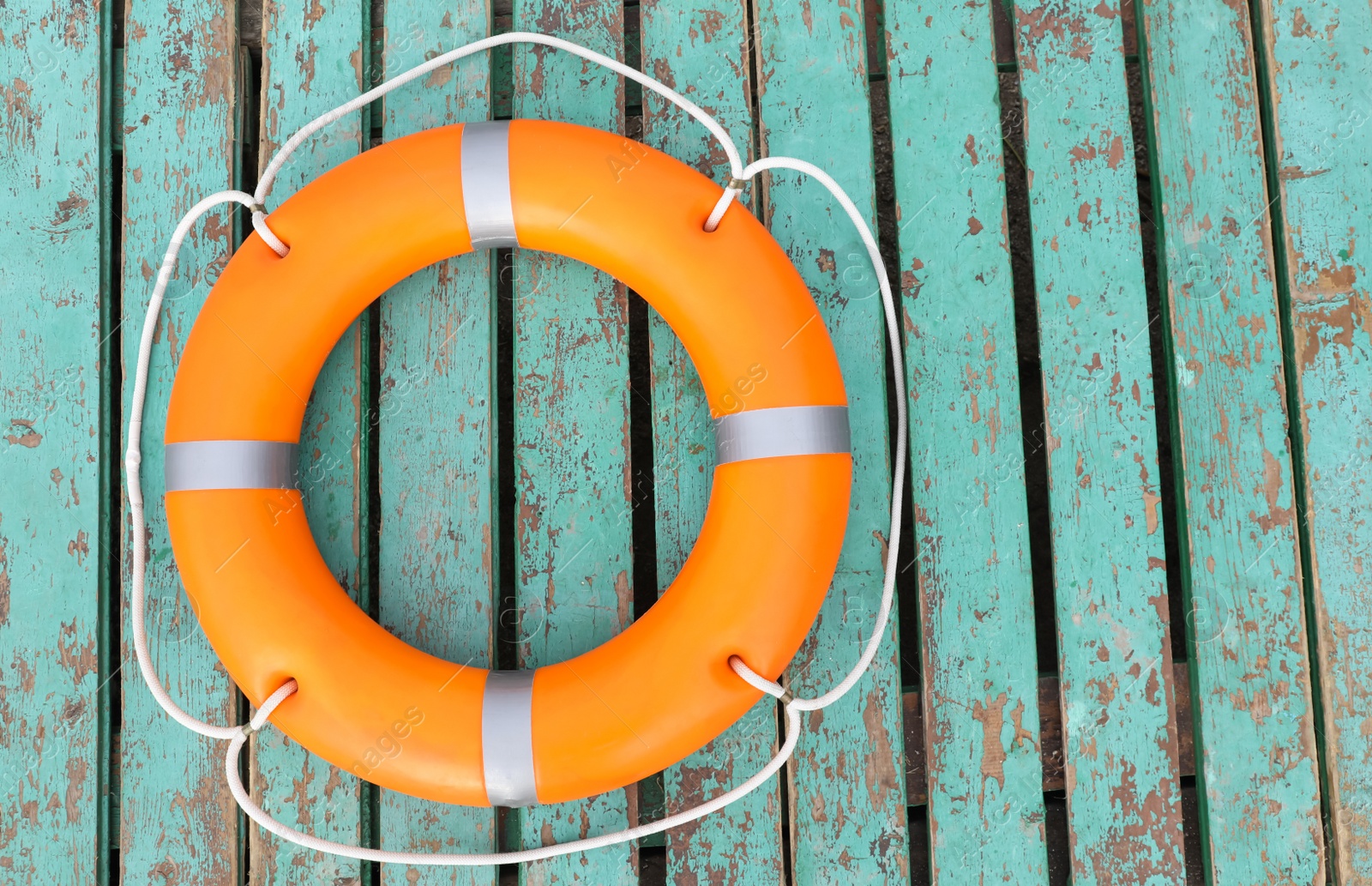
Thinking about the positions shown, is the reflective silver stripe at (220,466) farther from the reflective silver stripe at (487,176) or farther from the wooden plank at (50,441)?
the reflective silver stripe at (487,176)

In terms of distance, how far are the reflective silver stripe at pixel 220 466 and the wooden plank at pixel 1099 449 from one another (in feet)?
2.66

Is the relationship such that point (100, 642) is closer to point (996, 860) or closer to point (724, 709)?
point (724, 709)

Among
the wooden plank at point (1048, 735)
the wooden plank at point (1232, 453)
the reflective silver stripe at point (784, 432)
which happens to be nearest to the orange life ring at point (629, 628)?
the reflective silver stripe at point (784, 432)

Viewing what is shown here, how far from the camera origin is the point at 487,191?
2.70 feet

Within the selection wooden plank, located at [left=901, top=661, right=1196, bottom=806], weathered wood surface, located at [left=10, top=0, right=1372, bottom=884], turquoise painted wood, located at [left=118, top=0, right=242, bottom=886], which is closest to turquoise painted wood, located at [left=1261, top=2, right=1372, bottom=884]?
weathered wood surface, located at [left=10, top=0, right=1372, bottom=884]

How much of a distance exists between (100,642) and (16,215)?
0.48 metres

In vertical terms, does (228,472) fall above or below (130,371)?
below

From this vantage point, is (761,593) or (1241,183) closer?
(761,593)

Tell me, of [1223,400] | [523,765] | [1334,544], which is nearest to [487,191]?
[523,765]

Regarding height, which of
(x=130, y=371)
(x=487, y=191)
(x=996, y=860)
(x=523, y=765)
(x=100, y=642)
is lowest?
(x=996, y=860)

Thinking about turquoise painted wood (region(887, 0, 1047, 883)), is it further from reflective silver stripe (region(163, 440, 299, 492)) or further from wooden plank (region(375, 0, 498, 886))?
reflective silver stripe (region(163, 440, 299, 492))

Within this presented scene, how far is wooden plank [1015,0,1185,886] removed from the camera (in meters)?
0.89

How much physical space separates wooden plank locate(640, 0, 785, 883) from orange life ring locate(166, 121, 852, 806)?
6 cm

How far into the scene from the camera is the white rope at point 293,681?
815mm
